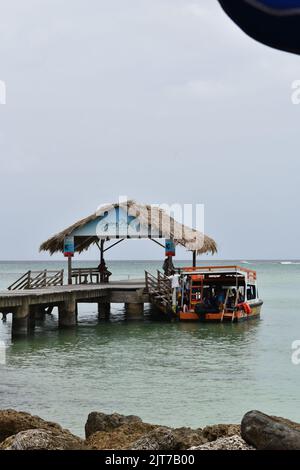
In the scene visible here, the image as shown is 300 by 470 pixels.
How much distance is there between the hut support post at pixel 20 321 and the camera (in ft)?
59.9

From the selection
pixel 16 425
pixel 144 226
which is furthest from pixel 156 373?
pixel 144 226

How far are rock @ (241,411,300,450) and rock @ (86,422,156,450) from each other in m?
1.18

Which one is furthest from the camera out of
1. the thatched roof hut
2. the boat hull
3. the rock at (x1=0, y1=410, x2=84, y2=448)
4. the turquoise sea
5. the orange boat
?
the thatched roof hut

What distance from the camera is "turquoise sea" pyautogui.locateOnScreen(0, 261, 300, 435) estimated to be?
31.8 feet

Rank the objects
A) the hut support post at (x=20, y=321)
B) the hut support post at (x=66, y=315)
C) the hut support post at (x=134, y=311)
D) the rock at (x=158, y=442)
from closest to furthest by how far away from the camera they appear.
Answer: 1. the rock at (x=158, y=442)
2. the hut support post at (x=20, y=321)
3. the hut support post at (x=66, y=315)
4. the hut support post at (x=134, y=311)

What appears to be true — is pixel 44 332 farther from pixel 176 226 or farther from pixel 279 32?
pixel 279 32

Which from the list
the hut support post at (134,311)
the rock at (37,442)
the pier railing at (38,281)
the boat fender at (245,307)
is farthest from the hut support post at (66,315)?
the rock at (37,442)

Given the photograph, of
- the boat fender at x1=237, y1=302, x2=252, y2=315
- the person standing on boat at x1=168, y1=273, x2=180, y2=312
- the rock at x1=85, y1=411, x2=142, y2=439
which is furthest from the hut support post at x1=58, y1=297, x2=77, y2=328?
the rock at x1=85, y1=411, x2=142, y2=439

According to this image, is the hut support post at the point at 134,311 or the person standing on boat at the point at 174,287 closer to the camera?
the person standing on boat at the point at 174,287

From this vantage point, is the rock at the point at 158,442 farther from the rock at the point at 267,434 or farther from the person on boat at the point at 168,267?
the person on boat at the point at 168,267

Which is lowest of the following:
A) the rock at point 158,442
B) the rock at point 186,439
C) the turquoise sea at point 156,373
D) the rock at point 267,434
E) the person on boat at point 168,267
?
the turquoise sea at point 156,373

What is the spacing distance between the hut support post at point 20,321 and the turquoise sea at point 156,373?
43 centimetres

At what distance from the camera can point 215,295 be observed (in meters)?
22.0

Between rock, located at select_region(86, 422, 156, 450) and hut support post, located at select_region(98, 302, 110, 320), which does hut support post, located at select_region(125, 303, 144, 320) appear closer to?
hut support post, located at select_region(98, 302, 110, 320)
